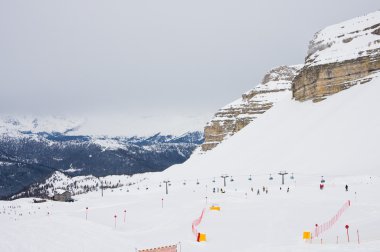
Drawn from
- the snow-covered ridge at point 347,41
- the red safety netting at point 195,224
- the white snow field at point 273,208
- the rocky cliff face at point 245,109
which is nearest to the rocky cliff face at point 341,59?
the snow-covered ridge at point 347,41

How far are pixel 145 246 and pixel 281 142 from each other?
63.0 metres

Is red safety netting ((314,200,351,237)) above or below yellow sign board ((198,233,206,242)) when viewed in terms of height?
above

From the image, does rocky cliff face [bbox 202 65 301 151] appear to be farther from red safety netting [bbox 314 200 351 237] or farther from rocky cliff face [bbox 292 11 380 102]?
red safety netting [bbox 314 200 351 237]

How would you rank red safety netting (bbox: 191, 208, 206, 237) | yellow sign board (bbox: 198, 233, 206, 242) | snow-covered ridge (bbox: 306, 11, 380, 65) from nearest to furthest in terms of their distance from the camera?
yellow sign board (bbox: 198, 233, 206, 242), red safety netting (bbox: 191, 208, 206, 237), snow-covered ridge (bbox: 306, 11, 380, 65)

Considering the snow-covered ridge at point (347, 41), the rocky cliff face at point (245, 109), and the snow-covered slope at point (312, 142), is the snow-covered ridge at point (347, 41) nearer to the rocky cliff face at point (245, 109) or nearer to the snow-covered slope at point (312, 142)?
the snow-covered slope at point (312, 142)

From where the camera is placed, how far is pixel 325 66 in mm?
95375

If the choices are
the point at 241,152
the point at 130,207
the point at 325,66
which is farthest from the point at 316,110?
the point at 130,207

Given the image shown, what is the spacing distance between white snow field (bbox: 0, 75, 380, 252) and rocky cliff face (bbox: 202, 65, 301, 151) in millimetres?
70327

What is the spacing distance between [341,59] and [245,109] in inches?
2946

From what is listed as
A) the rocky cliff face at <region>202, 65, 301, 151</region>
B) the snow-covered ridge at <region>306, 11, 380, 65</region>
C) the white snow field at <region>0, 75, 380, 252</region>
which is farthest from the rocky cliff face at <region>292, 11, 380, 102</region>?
the rocky cliff face at <region>202, 65, 301, 151</region>

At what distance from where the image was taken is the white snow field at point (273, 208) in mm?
26641

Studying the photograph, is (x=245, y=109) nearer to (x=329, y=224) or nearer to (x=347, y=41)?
(x=347, y=41)

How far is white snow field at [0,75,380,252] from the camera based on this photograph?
26.6 meters

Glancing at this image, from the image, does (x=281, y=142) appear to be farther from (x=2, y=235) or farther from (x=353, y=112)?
(x=2, y=235)
